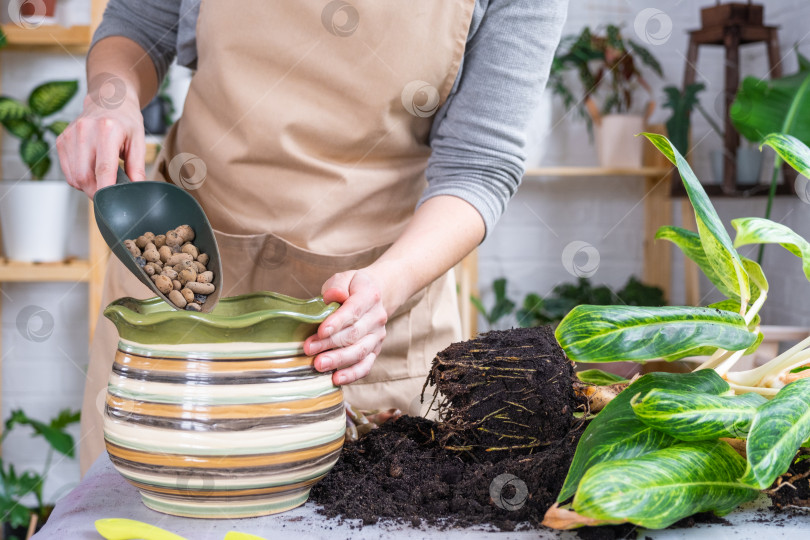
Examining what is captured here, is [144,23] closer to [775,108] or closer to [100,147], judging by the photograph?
[100,147]

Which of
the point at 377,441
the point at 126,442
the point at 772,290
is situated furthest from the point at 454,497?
the point at 772,290

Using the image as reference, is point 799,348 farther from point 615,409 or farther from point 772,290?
point 772,290

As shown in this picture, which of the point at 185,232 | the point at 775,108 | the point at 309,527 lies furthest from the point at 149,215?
the point at 775,108

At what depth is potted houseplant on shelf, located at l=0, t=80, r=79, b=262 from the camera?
1803mm

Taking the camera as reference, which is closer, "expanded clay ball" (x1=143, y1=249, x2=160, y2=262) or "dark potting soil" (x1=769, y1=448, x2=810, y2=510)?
"dark potting soil" (x1=769, y1=448, x2=810, y2=510)

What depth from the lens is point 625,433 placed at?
50 centimetres

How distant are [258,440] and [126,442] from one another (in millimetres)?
94

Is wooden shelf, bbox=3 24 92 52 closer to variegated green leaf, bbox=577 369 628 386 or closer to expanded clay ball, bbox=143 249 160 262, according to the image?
expanded clay ball, bbox=143 249 160 262

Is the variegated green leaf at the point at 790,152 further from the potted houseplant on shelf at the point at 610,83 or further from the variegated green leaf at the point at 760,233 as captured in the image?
the potted houseplant on shelf at the point at 610,83

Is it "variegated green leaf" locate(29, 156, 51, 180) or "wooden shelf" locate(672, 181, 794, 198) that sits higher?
"wooden shelf" locate(672, 181, 794, 198)

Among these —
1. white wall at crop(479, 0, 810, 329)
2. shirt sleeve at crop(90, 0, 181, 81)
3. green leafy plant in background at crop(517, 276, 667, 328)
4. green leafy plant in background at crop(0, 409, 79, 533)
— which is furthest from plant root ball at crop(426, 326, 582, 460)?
white wall at crop(479, 0, 810, 329)

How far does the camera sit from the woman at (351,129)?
91 centimetres

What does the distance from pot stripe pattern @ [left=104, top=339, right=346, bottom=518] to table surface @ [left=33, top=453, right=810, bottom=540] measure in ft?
0.05

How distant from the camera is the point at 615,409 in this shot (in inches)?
20.1
